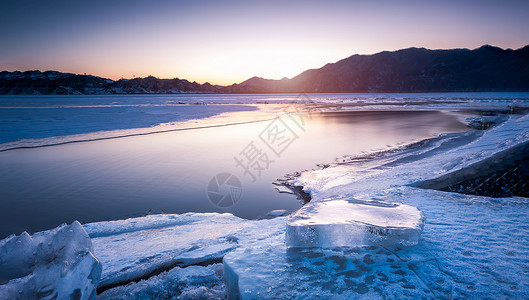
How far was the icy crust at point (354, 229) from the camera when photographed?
6.86ft

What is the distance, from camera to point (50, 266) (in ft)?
6.10

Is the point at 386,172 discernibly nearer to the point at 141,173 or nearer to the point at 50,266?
the point at 50,266

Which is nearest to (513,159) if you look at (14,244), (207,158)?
(14,244)

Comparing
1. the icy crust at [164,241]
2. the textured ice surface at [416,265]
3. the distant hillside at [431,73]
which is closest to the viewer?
the textured ice surface at [416,265]

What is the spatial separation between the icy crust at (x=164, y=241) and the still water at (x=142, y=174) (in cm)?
74

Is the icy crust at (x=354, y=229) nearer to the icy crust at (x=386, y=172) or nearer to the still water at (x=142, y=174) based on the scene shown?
the icy crust at (x=386, y=172)

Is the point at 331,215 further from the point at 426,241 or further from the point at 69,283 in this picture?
the point at 69,283

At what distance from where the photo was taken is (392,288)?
1.72 meters

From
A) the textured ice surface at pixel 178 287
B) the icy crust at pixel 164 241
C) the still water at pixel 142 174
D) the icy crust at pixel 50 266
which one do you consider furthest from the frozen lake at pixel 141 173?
the icy crust at pixel 50 266

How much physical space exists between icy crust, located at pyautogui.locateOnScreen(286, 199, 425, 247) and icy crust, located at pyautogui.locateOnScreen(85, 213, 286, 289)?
2.20 ft

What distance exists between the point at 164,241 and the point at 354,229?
7.73 ft

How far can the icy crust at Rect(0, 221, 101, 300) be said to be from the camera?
1.71 metres

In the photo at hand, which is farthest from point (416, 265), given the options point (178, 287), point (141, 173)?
point (141, 173)

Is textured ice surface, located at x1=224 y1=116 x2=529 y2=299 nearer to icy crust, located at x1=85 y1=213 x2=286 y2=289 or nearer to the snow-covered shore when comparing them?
the snow-covered shore
